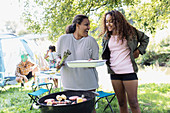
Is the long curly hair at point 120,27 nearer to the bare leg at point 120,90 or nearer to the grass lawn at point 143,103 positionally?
the bare leg at point 120,90

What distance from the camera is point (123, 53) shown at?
1.93 metres

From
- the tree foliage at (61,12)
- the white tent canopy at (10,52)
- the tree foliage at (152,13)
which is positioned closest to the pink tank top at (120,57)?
the tree foliage at (61,12)

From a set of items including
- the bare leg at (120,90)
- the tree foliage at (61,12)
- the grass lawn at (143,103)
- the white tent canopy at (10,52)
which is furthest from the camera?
the white tent canopy at (10,52)

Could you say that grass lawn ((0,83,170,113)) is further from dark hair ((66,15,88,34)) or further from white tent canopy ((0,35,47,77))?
white tent canopy ((0,35,47,77))

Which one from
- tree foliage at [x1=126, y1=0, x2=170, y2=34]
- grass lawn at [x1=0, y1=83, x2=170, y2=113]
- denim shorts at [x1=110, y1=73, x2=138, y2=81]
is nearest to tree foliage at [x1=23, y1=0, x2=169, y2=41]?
tree foliage at [x1=126, y1=0, x2=170, y2=34]

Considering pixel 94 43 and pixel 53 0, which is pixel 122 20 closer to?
pixel 94 43

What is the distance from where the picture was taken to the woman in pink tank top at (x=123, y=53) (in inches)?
74.2

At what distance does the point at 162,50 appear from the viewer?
37.3ft

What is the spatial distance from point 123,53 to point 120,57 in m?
0.05

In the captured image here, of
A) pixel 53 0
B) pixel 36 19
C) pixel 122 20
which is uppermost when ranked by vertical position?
pixel 53 0

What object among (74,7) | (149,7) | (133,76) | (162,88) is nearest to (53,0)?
(74,7)

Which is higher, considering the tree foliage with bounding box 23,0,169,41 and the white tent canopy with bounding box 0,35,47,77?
the tree foliage with bounding box 23,0,169,41

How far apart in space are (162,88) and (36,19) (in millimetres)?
3903

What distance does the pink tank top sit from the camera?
75.1 inches
